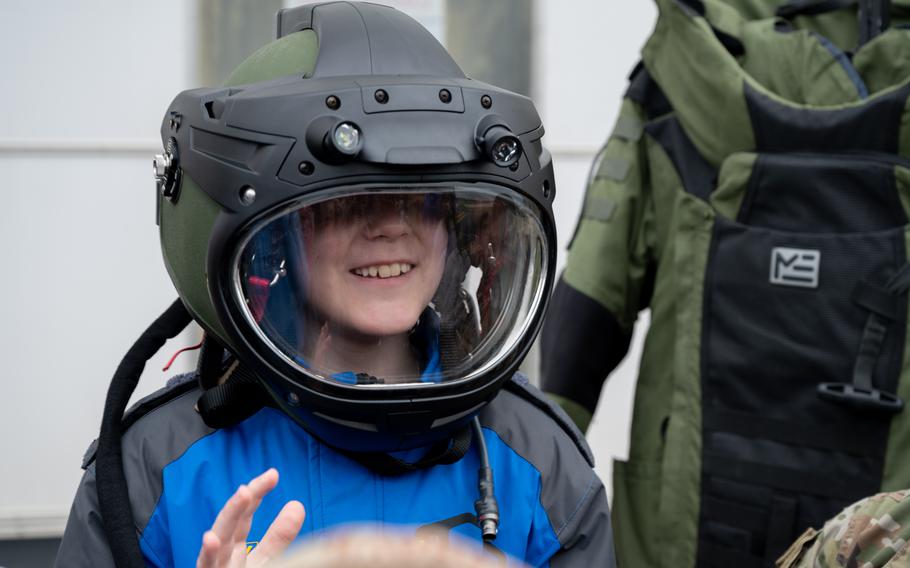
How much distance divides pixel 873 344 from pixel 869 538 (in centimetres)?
65

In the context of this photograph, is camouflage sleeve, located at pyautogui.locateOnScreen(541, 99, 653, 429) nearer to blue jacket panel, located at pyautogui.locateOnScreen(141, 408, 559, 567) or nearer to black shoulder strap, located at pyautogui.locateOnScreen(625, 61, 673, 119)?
black shoulder strap, located at pyautogui.locateOnScreen(625, 61, 673, 119)

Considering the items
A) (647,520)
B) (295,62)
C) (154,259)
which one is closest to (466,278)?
(295,62)

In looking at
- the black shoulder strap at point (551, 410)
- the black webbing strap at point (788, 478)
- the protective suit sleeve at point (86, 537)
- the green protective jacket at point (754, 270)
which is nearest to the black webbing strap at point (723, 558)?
the green protective jacket at point (754, 270)

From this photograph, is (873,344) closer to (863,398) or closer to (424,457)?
(863,398)

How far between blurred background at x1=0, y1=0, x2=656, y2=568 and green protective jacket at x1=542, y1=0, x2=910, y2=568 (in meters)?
1.37

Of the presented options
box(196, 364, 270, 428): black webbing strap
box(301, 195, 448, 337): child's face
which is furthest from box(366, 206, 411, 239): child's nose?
box(196, 364, 270, 428): black webbing strap

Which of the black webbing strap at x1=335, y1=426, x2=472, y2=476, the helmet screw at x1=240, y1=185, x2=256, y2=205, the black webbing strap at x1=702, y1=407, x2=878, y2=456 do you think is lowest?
the black webbing strap at x1=702, y1=407, x2=878, y2=456

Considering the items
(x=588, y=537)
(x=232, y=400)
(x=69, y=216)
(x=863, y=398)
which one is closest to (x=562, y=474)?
(x=588, y=537)

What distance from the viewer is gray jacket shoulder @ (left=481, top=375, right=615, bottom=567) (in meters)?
1.58

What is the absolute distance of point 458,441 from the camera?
1.59 m

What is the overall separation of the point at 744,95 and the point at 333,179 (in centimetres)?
106

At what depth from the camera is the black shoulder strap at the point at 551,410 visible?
5.62 ft

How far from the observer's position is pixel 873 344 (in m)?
2.07

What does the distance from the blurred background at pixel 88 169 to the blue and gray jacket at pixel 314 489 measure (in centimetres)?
215
